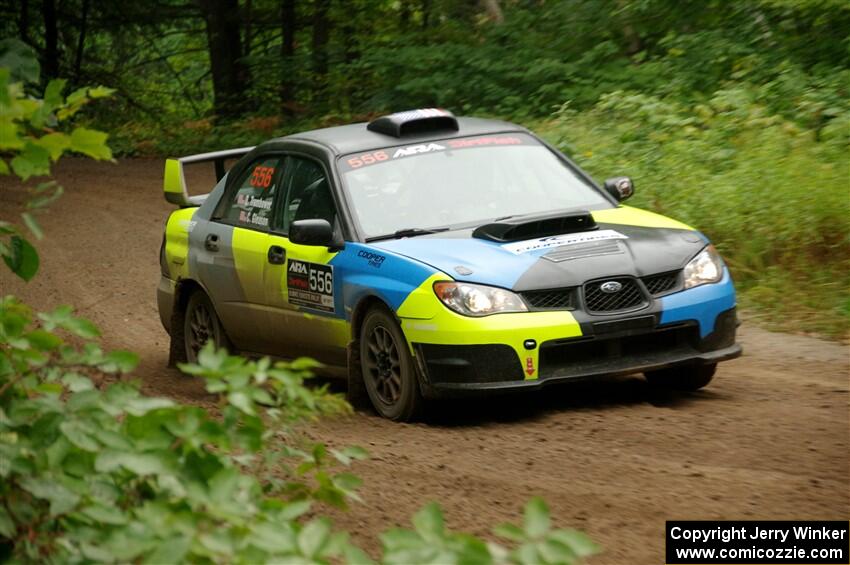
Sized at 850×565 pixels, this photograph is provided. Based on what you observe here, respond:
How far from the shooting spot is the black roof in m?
8.89

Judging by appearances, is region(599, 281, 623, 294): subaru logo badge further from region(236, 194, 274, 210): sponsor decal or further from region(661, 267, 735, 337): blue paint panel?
region(236, 194, 274, 210): sponsor decal

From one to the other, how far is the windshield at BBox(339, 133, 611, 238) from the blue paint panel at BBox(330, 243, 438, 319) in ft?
0.71

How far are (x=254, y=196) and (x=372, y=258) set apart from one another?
5.94 ft

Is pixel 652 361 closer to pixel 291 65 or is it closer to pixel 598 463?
pixel 598 463

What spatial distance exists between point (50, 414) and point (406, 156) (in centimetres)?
504

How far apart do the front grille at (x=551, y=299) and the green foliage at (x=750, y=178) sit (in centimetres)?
281

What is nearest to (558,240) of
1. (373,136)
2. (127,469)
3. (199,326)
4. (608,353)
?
(608,353)

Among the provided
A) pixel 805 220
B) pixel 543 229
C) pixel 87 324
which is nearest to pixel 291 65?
pixel 805 220

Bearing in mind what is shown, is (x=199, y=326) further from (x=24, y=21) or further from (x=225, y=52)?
(x=24, y=21)

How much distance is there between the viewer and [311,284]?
8461mm

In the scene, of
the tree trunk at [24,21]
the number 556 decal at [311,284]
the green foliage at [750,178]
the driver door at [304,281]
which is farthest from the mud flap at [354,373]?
the tree trunk at [24,21]

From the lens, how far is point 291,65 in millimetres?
25906

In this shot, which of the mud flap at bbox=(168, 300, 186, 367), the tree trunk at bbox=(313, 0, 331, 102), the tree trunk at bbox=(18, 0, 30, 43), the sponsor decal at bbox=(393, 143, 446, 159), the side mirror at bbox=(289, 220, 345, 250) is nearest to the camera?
the side mirror at bbox=(289, 220, 345, 250)

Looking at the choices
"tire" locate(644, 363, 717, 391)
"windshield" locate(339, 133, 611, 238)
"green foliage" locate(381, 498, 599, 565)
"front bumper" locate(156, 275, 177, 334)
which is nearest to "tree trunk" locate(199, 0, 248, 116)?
"front bumper" locate(156, 275, 177, 334)
